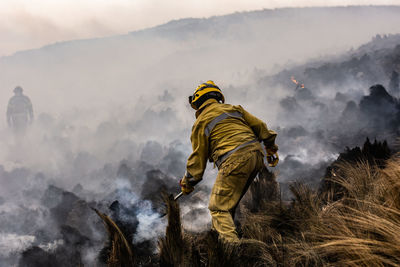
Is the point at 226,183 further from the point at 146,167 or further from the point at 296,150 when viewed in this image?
the point at 146,167

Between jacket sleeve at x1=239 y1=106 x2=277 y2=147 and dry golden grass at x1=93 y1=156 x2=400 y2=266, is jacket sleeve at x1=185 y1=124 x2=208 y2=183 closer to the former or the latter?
dry golden grass at x1=93 y1=156 x2=400 y2=266

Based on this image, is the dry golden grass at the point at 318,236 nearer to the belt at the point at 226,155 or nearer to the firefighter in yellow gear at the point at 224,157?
the firefighter in yellow gear at the point at 224,157

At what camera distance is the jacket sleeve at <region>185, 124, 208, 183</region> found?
367 cm

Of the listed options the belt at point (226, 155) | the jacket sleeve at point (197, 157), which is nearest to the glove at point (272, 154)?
the belt at point (226, 155)

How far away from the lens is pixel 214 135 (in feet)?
12.5

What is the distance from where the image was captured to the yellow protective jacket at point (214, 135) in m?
3.70

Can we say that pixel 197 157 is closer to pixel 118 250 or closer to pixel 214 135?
pixel 214 135

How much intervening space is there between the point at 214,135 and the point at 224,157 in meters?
0.33

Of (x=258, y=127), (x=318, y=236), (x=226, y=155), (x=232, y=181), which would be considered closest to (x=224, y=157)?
(x=226, y=155)

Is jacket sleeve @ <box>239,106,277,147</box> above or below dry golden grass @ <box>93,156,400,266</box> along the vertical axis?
above

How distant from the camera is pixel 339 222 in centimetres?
243

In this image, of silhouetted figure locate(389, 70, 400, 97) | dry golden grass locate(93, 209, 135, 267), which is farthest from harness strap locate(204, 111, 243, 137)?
silhouetted figure locate(389, 70, 400, 97)

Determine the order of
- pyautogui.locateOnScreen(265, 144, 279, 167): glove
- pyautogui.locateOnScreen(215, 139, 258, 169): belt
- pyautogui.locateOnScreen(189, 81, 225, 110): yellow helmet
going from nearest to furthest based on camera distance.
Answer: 1. pyautogui.locateOnScreen(215, 139, 258, 169): belt
2. pyautogui.locateOnScreen(189, 81, 225, 110): yellow helmet
3. pyautogui.locateOnScreen(265, 144, 279, 167): glove

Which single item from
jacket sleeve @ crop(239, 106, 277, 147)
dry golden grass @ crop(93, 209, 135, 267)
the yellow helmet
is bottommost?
dry golden grass @ crop(93, 209, 135, 267)
